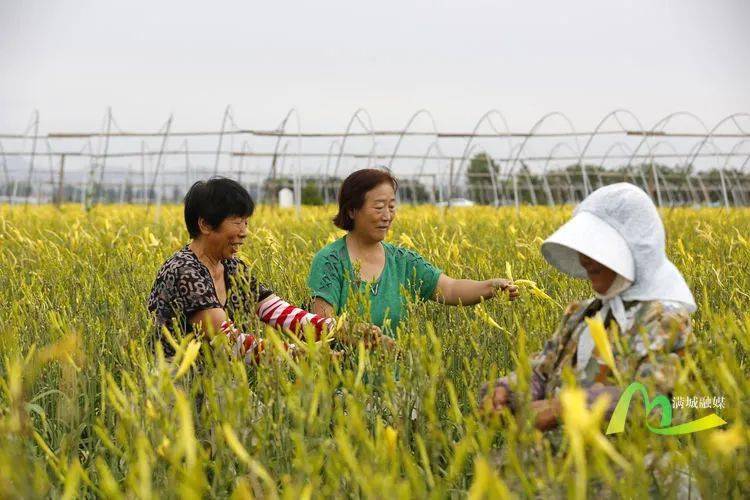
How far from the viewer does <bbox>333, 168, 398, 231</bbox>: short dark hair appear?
2.87m

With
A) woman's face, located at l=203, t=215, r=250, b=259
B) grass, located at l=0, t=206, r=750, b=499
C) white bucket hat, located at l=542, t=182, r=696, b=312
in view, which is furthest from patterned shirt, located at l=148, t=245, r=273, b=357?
white bucket hat, located at l=542, t=182, r=696, b=312

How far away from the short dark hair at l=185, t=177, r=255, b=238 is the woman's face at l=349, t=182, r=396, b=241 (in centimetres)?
43

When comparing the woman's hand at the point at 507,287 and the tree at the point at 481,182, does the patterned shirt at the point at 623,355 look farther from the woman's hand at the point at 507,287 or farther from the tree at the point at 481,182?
the tree at the point at 481,182

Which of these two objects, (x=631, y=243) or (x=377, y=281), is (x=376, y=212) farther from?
(x=631, y=243)

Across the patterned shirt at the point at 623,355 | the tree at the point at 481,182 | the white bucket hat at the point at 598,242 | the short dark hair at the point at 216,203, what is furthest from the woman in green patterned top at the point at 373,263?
the tree at the point at 481,182

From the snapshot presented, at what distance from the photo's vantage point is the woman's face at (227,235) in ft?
8.44

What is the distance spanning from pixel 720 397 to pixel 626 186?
41 centimetres

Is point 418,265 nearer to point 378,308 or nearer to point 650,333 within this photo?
point 378,308

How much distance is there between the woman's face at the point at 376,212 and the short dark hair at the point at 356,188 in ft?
0.06

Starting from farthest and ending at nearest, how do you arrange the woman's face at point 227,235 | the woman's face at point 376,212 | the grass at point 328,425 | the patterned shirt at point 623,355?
1. the woman's face at point 376,212
2. the woman's face at point 227,235
3. the patterned shirt at point 623,355
4. the grass at point 328,425

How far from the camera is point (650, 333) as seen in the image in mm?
1438

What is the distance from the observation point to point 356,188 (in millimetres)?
2875

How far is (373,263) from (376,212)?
0.18 meters

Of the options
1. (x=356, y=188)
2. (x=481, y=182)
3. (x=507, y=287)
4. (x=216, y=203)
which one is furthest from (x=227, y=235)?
(x=481, y=182)
